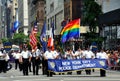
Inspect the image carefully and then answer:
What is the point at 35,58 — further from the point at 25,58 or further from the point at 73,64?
the point at 73,64

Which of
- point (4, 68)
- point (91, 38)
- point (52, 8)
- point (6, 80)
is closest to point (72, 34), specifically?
point (4, 68)

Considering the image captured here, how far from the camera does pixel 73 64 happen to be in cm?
2842

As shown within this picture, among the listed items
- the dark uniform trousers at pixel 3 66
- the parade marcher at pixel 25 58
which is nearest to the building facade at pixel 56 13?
the dark uniform trousers at pixel 3 66

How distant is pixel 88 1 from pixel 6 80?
121 feet

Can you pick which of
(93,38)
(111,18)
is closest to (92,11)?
(93,38)

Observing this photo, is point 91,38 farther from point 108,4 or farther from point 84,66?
point 84,66

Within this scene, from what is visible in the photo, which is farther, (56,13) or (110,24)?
(56,13)

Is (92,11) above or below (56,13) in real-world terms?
below

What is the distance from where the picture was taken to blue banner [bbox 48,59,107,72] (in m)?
28.1

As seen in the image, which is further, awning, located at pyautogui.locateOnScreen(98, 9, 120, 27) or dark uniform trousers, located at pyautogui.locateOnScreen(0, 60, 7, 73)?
awning, located at pyautogui.locateOnScreen(98, 9, 120, 27)

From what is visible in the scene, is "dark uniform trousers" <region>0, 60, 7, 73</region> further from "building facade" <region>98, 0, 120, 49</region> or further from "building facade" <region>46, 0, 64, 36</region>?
"building facade" <region>46, 0, 64, 36</region>

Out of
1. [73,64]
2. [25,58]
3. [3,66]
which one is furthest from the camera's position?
[3,66]

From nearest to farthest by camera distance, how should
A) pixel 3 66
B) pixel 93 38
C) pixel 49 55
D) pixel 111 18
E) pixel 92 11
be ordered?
1. pixel 49 55
2. pixel 3 66
3. pixel 111 18
4. pixel 92 11
5. pixel 93 38

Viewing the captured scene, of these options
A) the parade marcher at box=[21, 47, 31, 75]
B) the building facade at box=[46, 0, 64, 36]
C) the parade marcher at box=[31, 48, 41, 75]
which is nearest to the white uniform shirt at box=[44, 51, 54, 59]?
the parade marcher at box=[21, 47, 31, 75]
